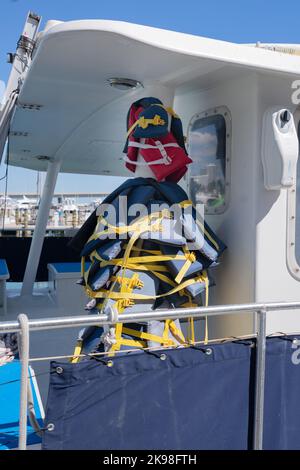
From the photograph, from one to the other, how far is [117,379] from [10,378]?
71.7 inches

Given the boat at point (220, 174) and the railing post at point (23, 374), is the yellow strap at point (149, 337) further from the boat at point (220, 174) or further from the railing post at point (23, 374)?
the railing post at point (23, 374)

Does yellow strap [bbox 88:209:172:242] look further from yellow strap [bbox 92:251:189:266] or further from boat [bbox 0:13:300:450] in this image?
boat [bbox 0:13:300:450]

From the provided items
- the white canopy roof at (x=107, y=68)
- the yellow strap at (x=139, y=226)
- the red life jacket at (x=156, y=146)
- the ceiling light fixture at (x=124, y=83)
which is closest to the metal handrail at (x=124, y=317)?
the yellow strap at (x=139, y=226)

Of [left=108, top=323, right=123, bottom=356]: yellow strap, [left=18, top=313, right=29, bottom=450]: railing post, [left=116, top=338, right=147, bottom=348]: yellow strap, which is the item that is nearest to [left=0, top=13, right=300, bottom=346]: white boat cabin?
Result: [left=116, top=338, right=147, bottom=348]: yellow strap

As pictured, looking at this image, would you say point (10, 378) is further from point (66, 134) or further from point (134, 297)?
point (66, 134)

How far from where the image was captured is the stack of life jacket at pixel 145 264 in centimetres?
233

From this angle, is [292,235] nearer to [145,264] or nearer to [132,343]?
[145,264]

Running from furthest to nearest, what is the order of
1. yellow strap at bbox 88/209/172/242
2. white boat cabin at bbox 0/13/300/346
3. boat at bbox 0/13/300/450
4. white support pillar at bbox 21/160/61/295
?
white support pillar at bbox 21/160/61/295
yellow strap at bbox 88/209/172/242
white boat cabin at bbox 0/13/300/346
boat at bbox 0/13/300/450

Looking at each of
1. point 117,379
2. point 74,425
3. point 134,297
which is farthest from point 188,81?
point 74,425

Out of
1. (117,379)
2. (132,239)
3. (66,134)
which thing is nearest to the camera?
(117,379)

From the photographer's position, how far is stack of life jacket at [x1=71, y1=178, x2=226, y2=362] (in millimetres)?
2326

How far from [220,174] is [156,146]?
0.55 metres

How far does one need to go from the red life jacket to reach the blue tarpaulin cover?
1014 millimetres
